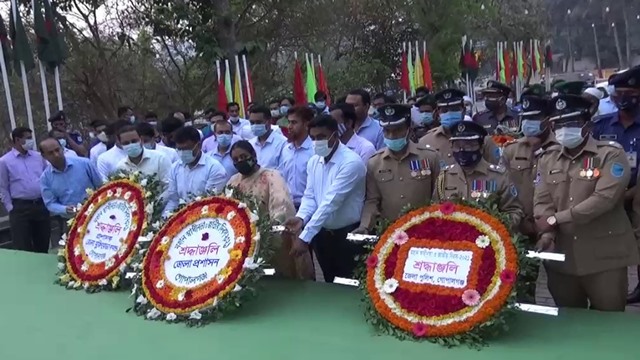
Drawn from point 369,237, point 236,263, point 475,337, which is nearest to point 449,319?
point 475,337

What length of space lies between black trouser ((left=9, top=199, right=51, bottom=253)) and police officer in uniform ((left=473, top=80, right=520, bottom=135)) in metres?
3.96

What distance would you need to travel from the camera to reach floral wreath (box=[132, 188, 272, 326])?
131 inches

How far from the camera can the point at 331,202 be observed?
12.3 feet

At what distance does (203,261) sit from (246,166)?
0.69 meters

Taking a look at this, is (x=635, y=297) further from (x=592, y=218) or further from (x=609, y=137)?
(x=592, y=218)

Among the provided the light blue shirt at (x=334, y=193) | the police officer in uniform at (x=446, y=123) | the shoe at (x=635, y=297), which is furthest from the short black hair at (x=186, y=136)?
the shoe at (x=635, y=297)

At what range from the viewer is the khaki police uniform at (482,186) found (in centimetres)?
325

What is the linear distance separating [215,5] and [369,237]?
9.78 metres

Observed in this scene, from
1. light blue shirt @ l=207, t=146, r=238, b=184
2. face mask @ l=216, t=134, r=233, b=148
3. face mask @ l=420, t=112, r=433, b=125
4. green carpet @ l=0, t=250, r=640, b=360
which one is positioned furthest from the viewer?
face mask @ l=420, t=112, r=433, b=125

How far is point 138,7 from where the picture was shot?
13.9 meters

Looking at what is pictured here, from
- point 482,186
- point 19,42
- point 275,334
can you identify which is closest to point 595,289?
point 482,186

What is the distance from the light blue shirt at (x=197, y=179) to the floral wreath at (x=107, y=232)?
5.9 inches

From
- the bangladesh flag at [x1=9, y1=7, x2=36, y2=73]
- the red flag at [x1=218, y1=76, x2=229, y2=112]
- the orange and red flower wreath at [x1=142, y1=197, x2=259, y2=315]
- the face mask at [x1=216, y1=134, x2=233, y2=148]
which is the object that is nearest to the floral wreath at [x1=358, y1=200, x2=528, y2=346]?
the orange and red flower wreath at [x1=142, y1=197, x2=259, y2=315]

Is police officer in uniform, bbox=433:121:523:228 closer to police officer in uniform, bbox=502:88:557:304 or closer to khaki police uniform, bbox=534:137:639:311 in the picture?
khaki police uniform, bbox=534:137:639:311
